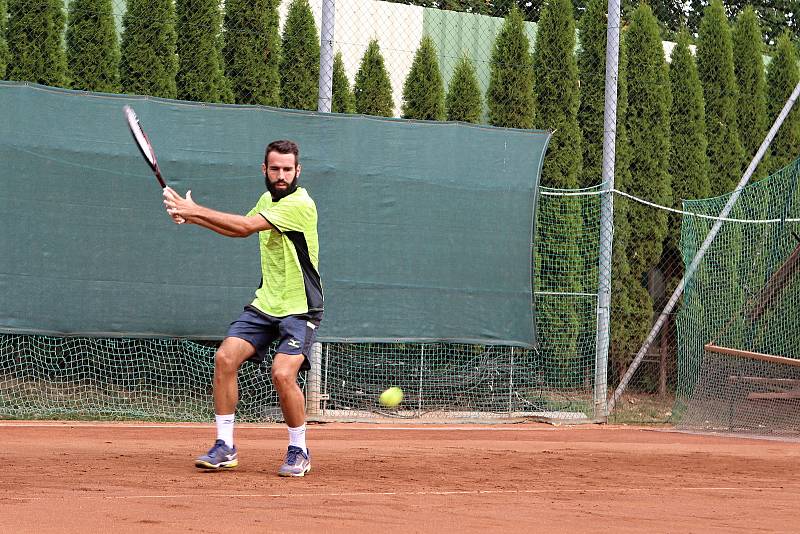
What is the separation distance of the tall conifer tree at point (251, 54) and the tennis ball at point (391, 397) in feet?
9.26

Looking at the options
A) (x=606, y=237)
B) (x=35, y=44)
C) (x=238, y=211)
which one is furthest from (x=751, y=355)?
(x=35, y=44)

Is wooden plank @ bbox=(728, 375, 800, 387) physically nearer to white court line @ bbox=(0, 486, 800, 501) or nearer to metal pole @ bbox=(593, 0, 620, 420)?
metal pole @ bbox=(593, 0, 620, 420)

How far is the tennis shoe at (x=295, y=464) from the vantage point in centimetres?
596

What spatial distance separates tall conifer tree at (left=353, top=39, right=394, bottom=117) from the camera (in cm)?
1146

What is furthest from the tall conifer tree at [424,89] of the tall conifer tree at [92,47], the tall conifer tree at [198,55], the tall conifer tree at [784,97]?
the tall conifer tree at [784,97]

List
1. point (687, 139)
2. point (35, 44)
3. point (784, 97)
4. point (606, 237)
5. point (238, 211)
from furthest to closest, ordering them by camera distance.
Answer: point (784, 97) → point (687, 139) → point (606, 237) → point (35, 44) → point (238, 211)

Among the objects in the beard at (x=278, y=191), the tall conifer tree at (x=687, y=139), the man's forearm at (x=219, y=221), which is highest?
the tall conifer tree at (x=687, y=139)

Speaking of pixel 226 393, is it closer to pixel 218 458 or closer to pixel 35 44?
pixel 218 458

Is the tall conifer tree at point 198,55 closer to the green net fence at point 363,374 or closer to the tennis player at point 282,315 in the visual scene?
the green net fence at point 363,374

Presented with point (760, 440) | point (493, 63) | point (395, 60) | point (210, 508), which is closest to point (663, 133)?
point (493, 63)

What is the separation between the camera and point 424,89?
11758 mm

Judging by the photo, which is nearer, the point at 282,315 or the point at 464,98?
the point at 282,315

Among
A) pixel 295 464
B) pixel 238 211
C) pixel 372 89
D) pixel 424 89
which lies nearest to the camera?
pixel 295 464

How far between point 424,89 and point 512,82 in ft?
3.06
